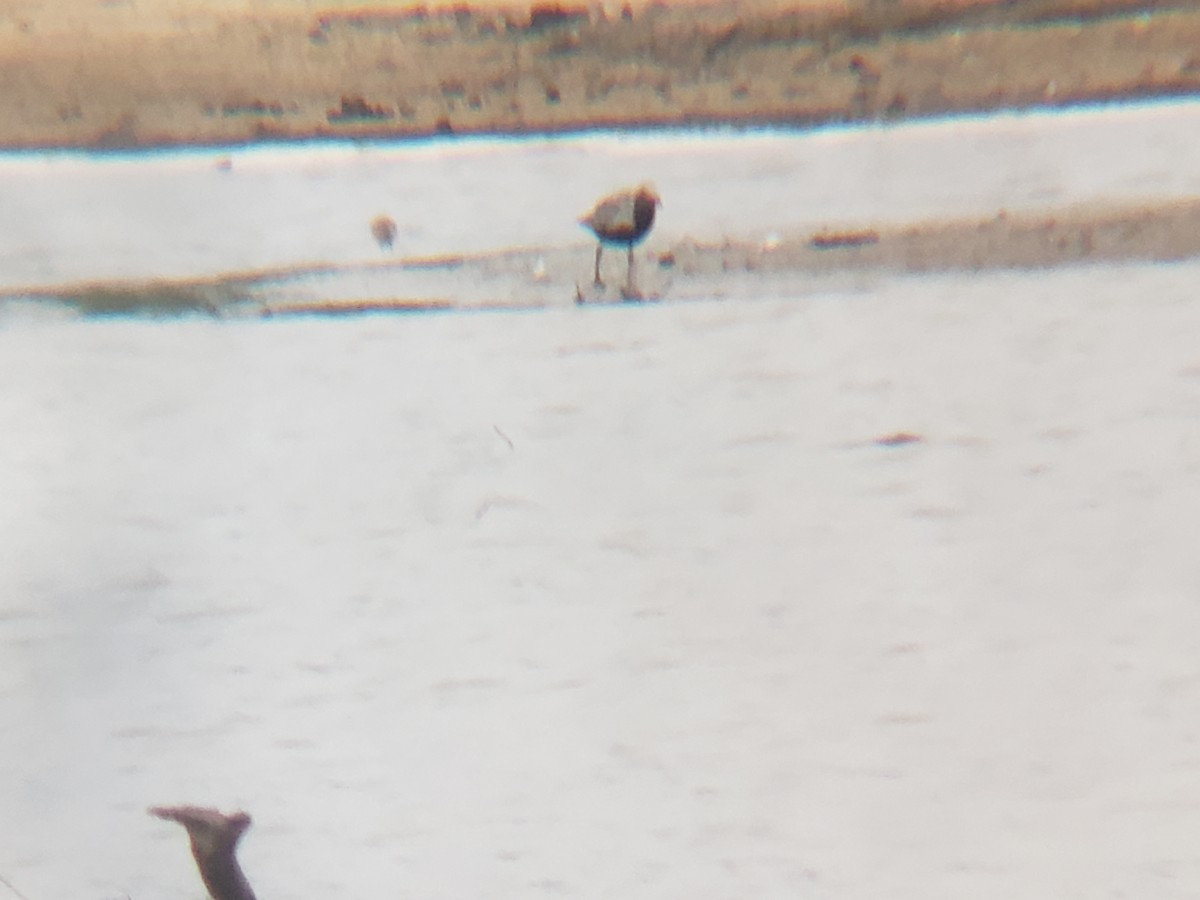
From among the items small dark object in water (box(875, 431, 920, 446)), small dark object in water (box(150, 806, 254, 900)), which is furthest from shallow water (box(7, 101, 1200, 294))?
small dark object in water (box(150, 806, 254, 900))

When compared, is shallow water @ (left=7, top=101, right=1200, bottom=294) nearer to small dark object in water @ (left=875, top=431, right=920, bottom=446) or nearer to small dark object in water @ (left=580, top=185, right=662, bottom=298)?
small dark object in water @ (left=580, top=185, right=662, bottom=298)

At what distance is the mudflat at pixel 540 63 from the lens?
482 mm

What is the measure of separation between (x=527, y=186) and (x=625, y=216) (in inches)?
2.1

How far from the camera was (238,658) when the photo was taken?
0.55 meters

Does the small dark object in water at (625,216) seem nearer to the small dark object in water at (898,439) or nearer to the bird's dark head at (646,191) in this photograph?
the bird's dark head at (646,191)

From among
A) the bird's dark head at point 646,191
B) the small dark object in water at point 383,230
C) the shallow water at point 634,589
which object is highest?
the bird's dark head at point 646,191

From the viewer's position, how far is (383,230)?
1.70 feet

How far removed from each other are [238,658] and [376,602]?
0.08 metres

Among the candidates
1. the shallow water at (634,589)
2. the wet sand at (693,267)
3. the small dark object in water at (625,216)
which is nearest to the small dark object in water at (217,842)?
the shallow water at (634,589)

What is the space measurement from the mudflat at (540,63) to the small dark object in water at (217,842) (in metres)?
0.37

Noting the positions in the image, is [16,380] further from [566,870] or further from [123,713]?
[566,870]

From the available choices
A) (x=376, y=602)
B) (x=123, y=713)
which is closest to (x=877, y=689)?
(x=376, y=602)

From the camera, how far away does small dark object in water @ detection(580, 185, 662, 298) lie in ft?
1.67

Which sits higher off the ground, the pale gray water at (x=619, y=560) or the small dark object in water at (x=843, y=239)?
the small dark object in water at (x=843, y=239)
